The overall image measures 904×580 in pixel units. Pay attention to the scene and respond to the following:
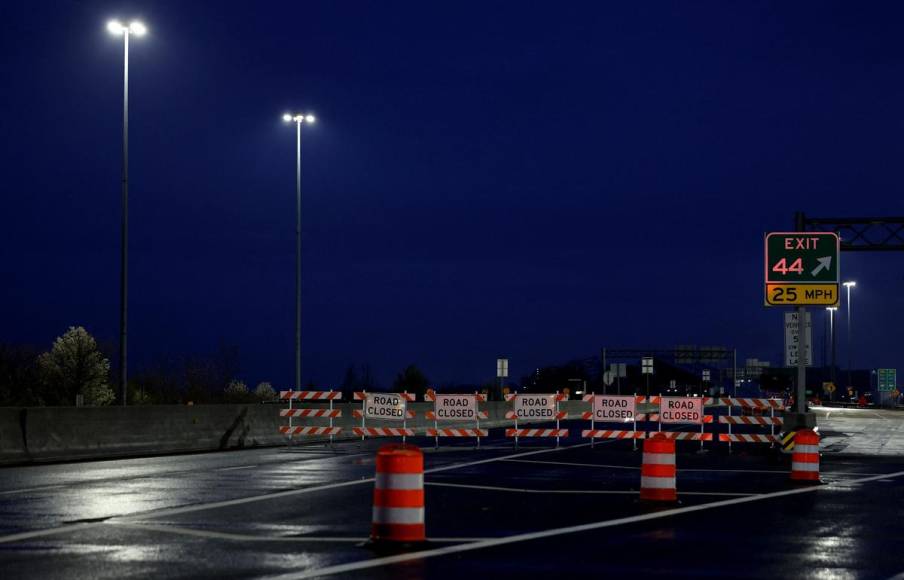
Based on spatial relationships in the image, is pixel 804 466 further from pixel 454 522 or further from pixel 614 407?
pixel 614 407

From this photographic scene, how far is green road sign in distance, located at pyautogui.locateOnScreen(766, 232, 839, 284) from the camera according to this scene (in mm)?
32156

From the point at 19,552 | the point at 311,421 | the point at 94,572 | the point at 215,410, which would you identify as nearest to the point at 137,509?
the point at 19,552

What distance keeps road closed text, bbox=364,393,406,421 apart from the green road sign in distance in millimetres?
9780

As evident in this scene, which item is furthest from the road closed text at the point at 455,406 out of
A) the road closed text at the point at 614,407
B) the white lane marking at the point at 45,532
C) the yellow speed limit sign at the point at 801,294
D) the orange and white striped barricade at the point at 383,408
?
the white lane marking at the point at 45,532

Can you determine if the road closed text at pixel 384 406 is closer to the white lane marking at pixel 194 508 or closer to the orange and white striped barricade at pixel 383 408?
the orange and white striped barricade at pixel 383 408

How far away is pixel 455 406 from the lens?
34219 millimetres

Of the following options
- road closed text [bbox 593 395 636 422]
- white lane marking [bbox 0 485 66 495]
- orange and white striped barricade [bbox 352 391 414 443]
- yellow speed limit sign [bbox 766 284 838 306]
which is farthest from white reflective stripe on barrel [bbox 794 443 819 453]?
orange and white striped barricade [bbox 352 391 414 443]

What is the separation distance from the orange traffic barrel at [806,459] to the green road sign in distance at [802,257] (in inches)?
440

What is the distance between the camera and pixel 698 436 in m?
30.0

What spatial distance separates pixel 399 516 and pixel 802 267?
21941mm

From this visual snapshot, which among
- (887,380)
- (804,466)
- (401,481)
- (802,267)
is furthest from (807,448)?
(887,380)

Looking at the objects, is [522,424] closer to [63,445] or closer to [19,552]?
[63,445]

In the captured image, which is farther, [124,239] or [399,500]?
[124,239]

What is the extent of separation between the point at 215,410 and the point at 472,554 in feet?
67.3
